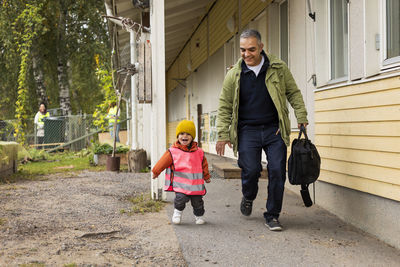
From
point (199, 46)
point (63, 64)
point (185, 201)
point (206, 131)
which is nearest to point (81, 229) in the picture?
point (185, 201)

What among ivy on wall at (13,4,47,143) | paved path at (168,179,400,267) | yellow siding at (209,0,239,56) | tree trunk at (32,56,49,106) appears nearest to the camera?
paved path at (168,179,400,267)

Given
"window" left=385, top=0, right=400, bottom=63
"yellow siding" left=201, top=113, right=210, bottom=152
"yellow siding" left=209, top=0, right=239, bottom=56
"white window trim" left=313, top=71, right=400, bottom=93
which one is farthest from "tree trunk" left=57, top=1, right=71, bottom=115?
"window" left=385, top=0, right=400, bottom=63

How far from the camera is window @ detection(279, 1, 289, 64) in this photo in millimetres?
7254

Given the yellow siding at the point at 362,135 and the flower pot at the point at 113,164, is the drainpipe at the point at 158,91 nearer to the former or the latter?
the yellow siding at the point at 362,135

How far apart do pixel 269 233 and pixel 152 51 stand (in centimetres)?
284

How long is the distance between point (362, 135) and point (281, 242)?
54.4 inches

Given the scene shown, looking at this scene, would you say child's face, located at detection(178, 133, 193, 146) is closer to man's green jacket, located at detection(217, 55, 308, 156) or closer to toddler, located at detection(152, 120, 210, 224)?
toddler, located at detection(152, 120, 210, 224)

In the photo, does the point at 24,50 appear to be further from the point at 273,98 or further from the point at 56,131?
the point at 273,98

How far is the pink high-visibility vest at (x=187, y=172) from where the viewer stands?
4.41 meters

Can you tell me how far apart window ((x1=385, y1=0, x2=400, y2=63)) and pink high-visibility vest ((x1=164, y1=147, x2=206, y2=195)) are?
2074 millimetres

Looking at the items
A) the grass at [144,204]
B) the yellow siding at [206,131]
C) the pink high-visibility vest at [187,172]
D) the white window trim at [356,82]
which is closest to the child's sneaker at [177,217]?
the pink high-visibility vest at [187,172]

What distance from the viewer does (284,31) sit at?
291 inches

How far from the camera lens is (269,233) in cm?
412

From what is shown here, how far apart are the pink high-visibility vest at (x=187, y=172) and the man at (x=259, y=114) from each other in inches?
11.2
